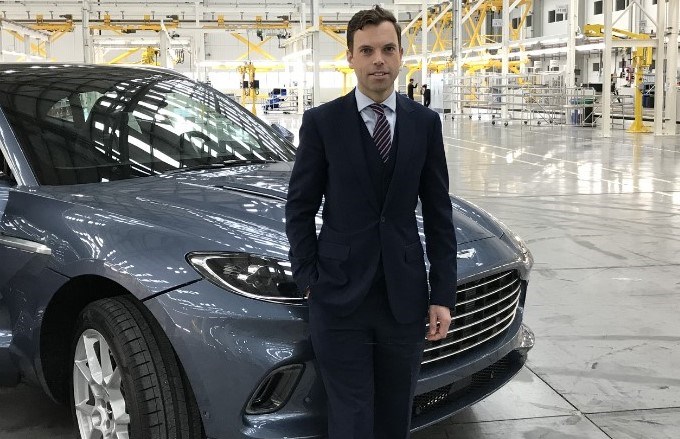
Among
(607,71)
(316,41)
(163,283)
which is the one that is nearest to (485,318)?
(163,283)

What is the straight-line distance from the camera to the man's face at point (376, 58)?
1.99m

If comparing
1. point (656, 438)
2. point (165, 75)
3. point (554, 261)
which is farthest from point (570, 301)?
point (165, 75)

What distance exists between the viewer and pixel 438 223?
7.04ft

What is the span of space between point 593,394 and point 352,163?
1982mm

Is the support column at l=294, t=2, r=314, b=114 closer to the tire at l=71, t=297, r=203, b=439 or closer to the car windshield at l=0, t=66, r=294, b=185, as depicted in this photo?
the car windshield at l=0, t=66, r=294, b=185

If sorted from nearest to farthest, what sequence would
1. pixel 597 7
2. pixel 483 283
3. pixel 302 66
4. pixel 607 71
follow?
pixel 483 283
pixel 607 71
pixel 302 66
pixel 597 7

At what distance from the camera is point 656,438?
2990 mm

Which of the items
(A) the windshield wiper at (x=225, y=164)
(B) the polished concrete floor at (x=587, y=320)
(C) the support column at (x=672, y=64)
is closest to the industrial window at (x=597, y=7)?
(C) the support column at (x=672, y=64)

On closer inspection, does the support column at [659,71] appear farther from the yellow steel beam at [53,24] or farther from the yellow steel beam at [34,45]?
the yellow steel beam at [34,45]

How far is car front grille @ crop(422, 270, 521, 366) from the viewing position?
2506 mm

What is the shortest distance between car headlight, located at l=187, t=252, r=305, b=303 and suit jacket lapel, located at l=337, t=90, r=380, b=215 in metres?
0.42

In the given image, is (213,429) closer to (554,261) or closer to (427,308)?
(427,308)

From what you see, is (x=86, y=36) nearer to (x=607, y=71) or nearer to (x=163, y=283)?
(x=607, y=71)

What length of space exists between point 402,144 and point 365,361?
579 mm
